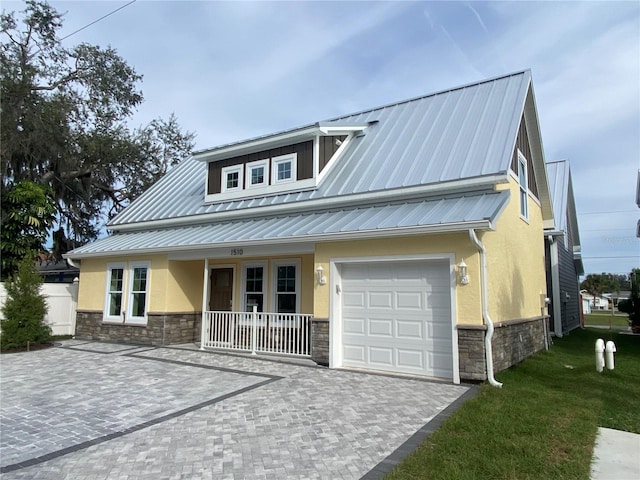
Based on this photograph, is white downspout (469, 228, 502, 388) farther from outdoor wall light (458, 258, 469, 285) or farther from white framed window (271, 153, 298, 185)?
white framed window (271, 153, 298, 185)

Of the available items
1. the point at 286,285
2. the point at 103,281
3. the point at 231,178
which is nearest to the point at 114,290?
the point at 103,281

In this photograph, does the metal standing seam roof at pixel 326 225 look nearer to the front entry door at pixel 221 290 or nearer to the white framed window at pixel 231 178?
the white framed window at pixel 231 178

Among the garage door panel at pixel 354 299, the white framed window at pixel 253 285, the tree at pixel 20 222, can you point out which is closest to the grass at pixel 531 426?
the garage door panel at pixel 354 299

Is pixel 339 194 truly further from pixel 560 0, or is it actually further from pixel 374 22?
pixel 560 0

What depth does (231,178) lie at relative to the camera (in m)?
14.1

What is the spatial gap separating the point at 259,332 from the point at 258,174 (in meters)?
4.89

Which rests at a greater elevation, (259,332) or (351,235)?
(351,235)

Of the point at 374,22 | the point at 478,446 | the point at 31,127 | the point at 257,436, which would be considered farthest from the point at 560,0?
the point at 31,127

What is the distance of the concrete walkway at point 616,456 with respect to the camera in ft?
14.0

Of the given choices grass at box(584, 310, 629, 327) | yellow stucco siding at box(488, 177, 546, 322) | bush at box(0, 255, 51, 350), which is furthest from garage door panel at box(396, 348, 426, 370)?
grass at box(584, 310, 629, 327)

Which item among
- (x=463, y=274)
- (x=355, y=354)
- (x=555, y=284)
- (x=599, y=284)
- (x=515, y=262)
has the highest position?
(x=599, y=284)

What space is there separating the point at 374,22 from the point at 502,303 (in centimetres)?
760

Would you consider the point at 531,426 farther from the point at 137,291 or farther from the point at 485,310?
the point at 137,291

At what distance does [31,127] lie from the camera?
18.8 meters
